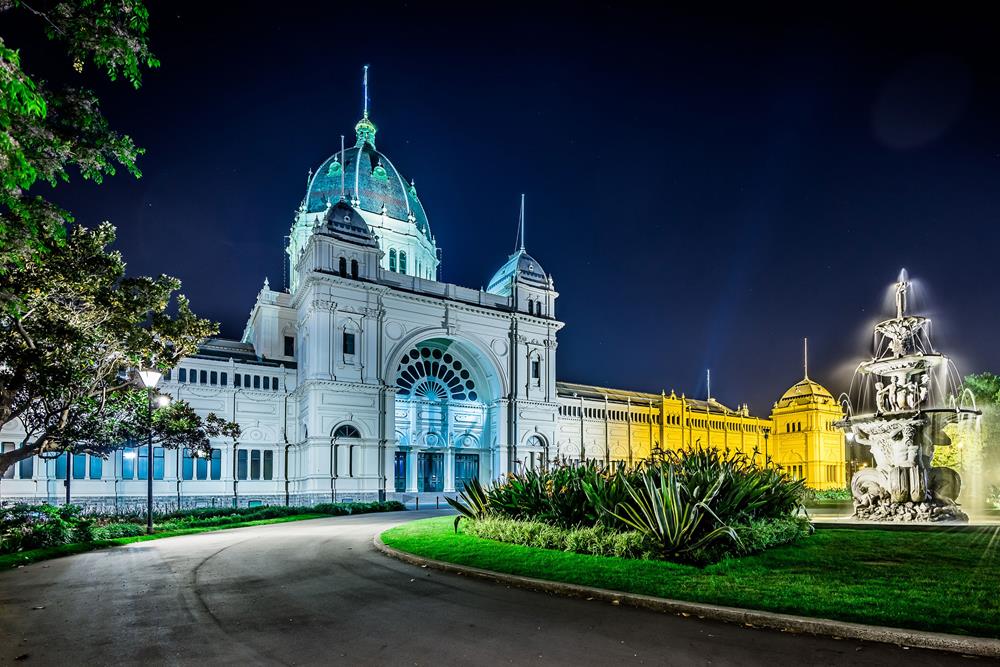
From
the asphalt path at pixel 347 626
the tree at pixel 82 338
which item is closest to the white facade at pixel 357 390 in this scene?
the tree at pixel 82 338

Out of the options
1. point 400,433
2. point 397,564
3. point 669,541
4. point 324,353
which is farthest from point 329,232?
point 669,541

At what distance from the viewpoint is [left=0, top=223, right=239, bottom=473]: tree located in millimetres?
17000

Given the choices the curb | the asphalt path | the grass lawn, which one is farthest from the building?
the asphalt path

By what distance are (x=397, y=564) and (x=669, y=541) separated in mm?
5442

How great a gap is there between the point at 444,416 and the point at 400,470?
555cm

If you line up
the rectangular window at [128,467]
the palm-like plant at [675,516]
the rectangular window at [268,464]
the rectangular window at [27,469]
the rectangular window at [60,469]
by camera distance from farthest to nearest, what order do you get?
the rectangular window at [268,464]
the rectangular window at [128,467]
the rectangular window at [60,469]
the rectangular window at [27,469]
the palm-like plant at [675,516]

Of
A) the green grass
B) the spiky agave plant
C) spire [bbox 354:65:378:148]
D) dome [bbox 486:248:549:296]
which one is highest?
spire [bbox 354:65:378:148]

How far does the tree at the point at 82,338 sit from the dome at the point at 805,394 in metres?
64.1

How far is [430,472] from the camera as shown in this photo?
161 feet

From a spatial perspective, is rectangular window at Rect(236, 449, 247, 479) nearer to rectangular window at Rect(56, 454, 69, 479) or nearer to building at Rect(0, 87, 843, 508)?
building at Rect(0, 87, 843, 508)

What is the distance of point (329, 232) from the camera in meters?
44.9

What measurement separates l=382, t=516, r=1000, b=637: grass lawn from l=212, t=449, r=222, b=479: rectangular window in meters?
32.6

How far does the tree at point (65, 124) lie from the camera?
841cm

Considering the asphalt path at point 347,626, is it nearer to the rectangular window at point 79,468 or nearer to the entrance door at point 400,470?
the rectangular window at point 79,468
